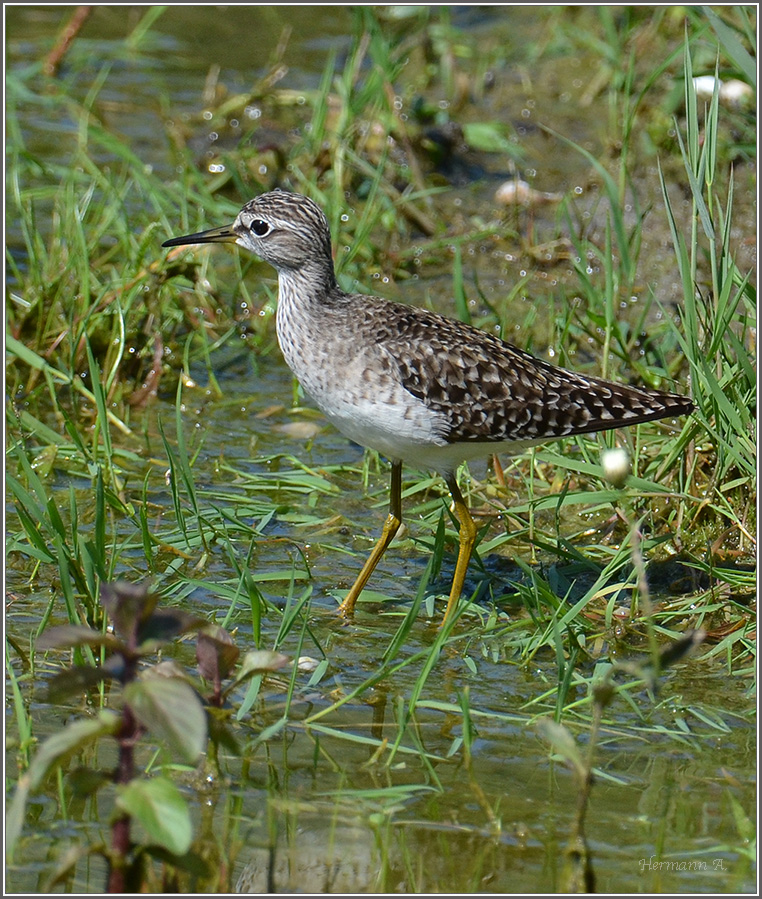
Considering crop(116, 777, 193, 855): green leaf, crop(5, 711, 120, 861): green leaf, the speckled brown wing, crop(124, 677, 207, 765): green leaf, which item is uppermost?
the speckled brown wing

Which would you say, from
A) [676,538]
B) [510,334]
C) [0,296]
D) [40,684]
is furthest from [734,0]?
[40,684]

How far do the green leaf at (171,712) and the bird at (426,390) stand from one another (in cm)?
221

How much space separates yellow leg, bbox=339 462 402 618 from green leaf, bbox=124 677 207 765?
219cm

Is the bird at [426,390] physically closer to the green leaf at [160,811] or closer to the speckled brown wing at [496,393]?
the speckled brown wing at [496,393]

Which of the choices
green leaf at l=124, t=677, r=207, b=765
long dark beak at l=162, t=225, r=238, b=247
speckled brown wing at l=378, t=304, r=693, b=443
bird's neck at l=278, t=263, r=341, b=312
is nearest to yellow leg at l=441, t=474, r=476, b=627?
speckled brown wing at l=378, t=304, r=693, b=443

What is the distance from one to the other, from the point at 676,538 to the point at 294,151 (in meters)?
4.42

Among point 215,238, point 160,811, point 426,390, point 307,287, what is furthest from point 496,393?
point 160,811

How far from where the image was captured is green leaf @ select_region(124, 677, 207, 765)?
342cm

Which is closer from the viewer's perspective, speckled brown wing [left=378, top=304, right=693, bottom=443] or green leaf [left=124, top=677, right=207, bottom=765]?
green leaf [left=124, top=677, right=207, bottom=765]

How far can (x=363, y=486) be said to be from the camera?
6781 mm

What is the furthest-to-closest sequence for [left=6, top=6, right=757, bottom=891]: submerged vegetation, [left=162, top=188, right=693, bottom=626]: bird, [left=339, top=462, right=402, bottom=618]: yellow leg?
[left=339, top=462, right=402, bottom=618]: yellow leg, [left=162, top=188, right=693, bottom=626]: bird, [left=6, top=6, right=757, bottom=891]: submerged vegetation

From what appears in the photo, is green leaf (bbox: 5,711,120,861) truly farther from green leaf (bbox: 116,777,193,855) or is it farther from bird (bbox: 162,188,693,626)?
bird (bbox: 162,188,693,626)

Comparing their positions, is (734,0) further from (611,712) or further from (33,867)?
(33,867)

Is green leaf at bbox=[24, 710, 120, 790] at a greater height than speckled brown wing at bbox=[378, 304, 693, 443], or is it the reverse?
speckled brown wing at bbox=[378, 304, 693, 443]
